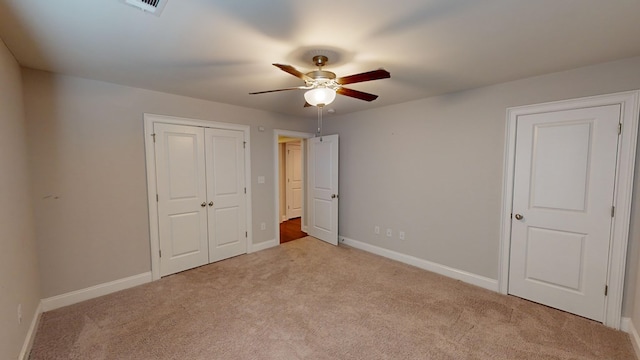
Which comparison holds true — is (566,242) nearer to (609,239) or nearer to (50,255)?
(609,239)

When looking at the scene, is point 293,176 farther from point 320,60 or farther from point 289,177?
point 320,60

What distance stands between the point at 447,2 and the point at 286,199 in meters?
5.63

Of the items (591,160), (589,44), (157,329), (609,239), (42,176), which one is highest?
(589,44)

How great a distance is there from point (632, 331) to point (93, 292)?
16.8 ft

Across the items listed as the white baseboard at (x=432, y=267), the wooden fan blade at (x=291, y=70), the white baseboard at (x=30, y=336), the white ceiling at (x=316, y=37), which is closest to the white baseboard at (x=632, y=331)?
the white baseboard at (x=432, y=267)

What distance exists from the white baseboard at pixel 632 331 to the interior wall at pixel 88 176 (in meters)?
4.74

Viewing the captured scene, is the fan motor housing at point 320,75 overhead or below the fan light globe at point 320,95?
overhead

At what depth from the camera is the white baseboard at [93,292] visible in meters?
2.48

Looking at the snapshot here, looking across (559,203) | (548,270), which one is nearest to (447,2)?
(559,203)

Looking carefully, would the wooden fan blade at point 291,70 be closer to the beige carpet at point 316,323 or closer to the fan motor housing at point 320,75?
the fan motor housing at point 320,75

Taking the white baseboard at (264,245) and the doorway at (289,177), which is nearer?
the white baseboard at (264,245)

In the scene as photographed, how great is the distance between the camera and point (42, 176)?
2.43m


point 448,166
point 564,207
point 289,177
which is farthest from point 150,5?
point 289,177

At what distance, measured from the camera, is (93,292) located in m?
2.70
